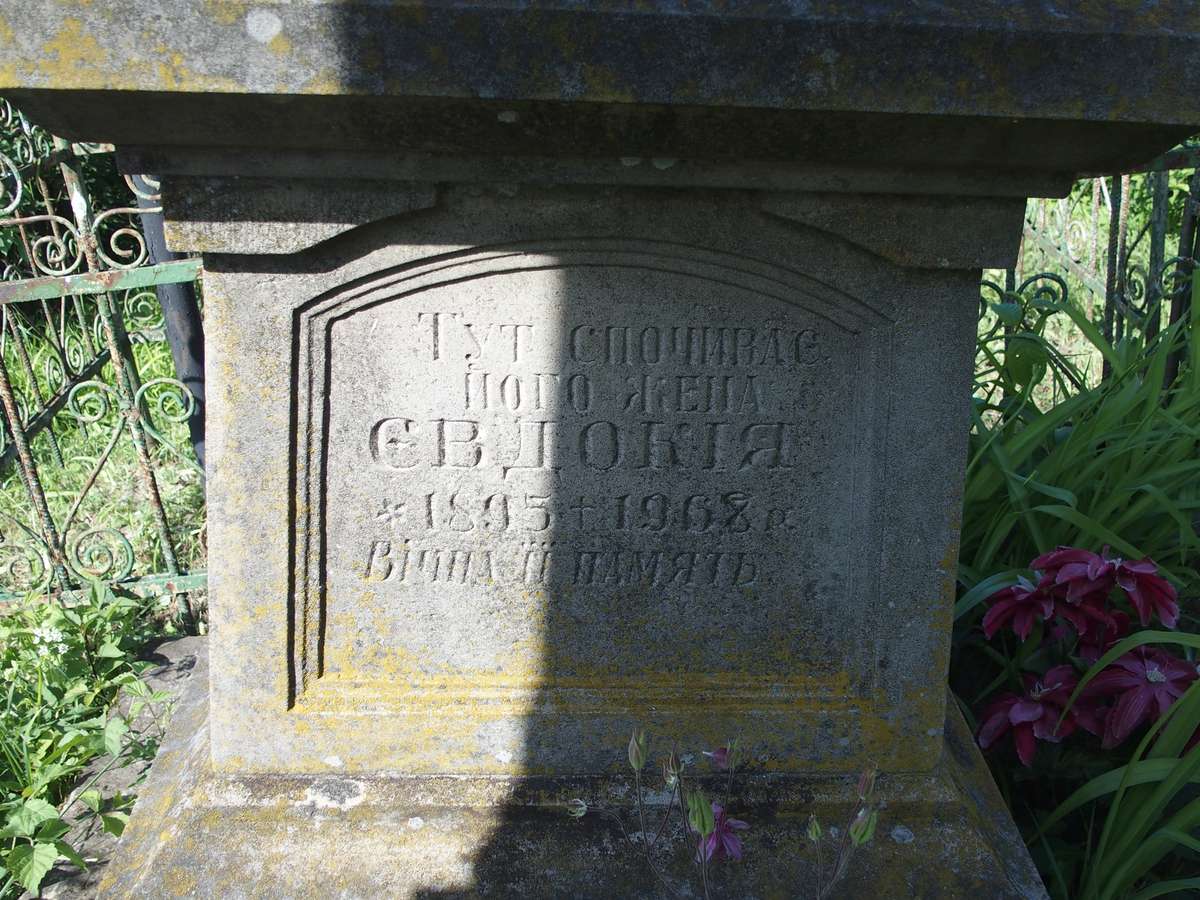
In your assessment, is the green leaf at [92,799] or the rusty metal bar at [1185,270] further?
the rusty metal bar at [1185,270]

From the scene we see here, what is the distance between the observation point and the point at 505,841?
1.70 metres

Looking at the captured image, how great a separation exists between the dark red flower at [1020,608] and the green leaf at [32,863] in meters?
1.83

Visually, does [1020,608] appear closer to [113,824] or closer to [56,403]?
[113,824]

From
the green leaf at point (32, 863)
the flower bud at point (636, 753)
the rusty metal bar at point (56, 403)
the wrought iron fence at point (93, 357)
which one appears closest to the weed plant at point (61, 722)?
the green leaf at point (32, 863)

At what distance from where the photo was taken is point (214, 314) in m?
1.60

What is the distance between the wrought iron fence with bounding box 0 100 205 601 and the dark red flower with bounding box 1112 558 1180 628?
2.57 metres

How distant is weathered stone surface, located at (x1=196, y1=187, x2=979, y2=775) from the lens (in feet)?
5.31

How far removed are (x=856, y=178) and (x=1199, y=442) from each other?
6.11ft

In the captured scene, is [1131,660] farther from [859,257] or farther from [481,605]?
[481,605]

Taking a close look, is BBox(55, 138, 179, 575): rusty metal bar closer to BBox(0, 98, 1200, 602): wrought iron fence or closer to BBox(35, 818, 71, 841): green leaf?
BBox(0, 98, 1200, 602): wrought iron fence

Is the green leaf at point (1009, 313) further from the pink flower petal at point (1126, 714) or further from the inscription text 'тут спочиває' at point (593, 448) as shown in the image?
the inscription text 'тут спочиває' at point (593, 448)

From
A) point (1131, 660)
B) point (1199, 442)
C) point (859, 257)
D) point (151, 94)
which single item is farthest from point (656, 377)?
point (1199, 442)

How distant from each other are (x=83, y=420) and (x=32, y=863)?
68.6 inches

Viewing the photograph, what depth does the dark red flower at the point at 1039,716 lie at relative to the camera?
1.91m
